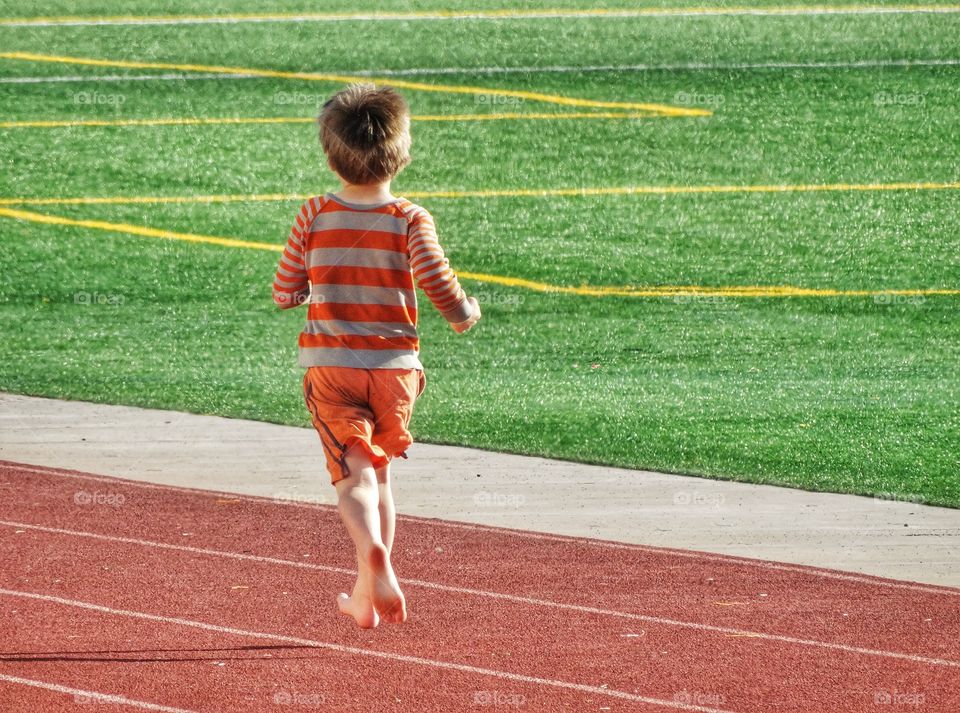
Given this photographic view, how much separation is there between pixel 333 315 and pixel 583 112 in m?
15.9

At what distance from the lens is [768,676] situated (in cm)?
618

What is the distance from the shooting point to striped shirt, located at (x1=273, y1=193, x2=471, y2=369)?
520 centimetres

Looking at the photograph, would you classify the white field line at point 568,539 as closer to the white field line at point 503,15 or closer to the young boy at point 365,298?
the young boy at point 365,298

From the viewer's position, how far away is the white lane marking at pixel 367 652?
5.94 meters
